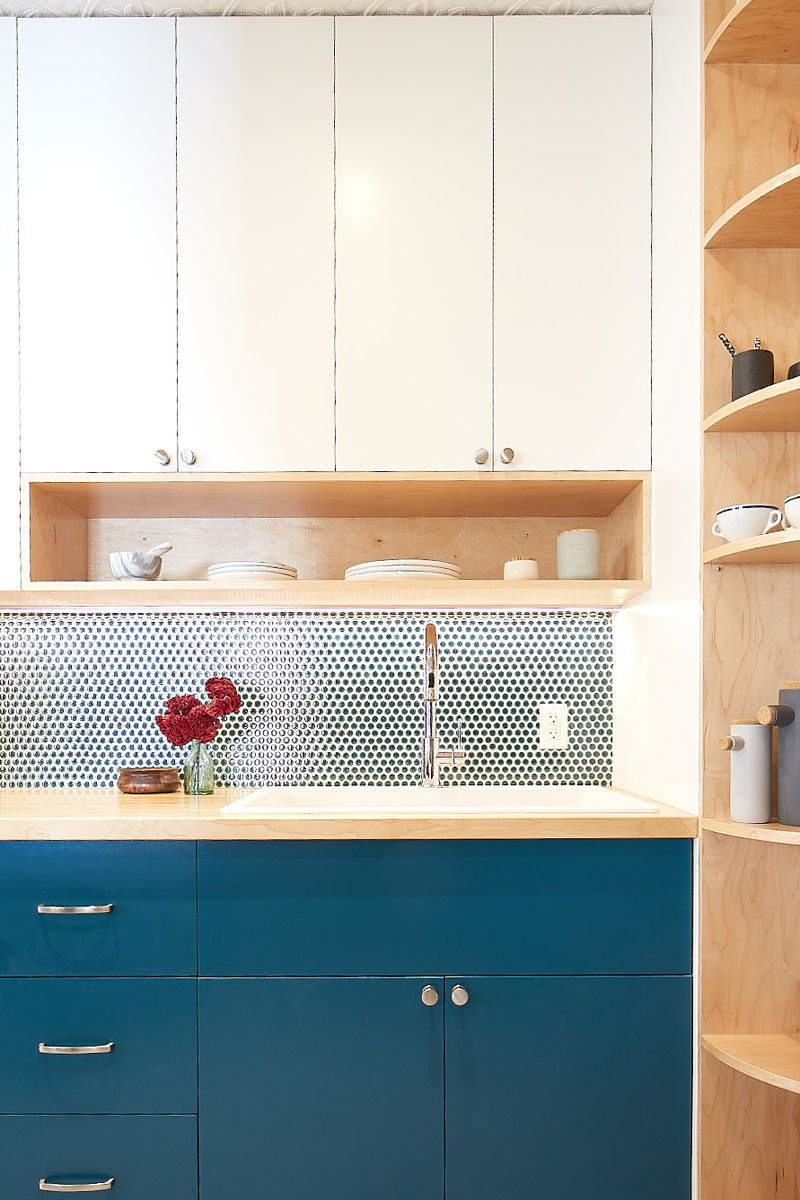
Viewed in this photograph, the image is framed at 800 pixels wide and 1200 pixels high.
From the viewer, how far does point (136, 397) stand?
6.63 ft

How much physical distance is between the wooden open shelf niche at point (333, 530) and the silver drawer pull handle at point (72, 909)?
0.68 meters

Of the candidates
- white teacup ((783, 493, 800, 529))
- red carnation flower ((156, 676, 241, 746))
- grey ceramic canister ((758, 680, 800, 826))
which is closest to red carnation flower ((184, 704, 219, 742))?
red carnation flower ((156, 676, 241, 746))

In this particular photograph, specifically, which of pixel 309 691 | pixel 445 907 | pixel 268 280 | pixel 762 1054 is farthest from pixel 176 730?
pixel 762 1054

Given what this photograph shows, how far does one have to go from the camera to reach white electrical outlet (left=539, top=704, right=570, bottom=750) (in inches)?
91.7

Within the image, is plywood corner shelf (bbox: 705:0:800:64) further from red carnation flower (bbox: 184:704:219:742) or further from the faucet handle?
red carnation flower (bbox: 184:704:219:742)

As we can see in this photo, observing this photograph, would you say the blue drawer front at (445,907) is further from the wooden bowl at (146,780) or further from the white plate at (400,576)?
the white plate at (400,576)

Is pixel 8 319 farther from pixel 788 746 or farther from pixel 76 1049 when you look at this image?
pixel 788 746

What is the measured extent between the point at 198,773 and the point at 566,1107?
1.06 metres

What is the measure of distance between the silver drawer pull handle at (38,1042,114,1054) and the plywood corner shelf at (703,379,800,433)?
155 cm

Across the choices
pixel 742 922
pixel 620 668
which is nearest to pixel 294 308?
pixel 620 668

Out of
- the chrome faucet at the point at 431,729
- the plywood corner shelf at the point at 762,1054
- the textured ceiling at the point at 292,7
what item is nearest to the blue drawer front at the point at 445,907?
the plywood corner shelf at the point at 762,1054

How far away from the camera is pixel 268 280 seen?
2020 mm

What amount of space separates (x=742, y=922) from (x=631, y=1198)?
1.79 ft

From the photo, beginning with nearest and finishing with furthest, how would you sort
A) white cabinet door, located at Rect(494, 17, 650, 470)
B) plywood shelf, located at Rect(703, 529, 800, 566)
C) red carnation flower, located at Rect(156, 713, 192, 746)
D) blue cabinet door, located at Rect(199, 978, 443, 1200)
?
plywood shelf, located at Rect(703, 529, 800, 566) → blue cabinet door, located at Rect(199, 978, 443, 1200) → white cabinet door, located at Rect(494, 17, 650, 470) → red carnation flower, located at Rect(156, 713, 192, 746)
